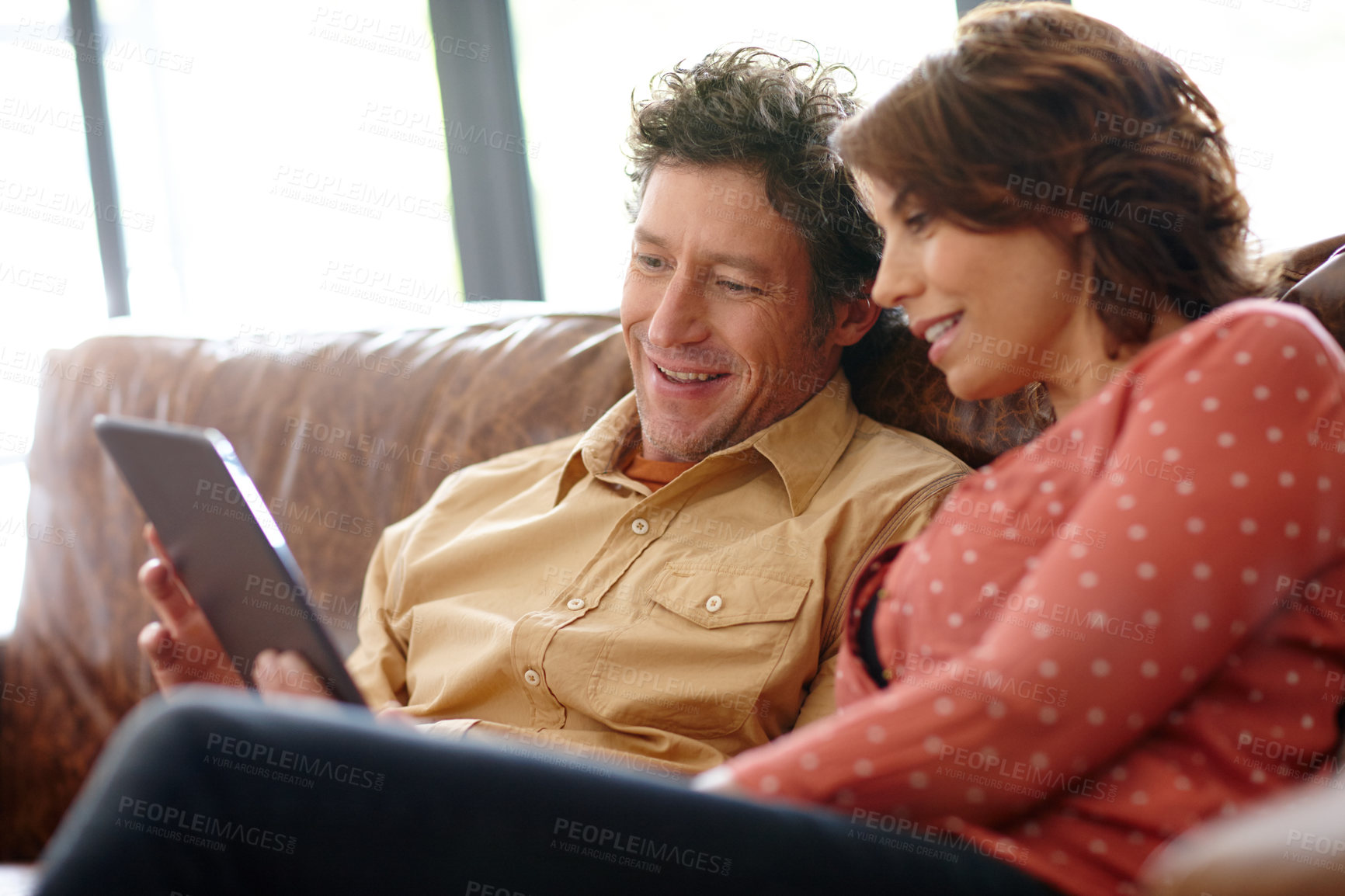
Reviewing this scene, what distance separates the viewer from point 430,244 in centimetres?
294

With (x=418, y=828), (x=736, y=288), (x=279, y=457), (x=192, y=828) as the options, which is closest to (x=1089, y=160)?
(x=736, y=288)

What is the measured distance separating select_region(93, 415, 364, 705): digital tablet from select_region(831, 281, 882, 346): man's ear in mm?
764

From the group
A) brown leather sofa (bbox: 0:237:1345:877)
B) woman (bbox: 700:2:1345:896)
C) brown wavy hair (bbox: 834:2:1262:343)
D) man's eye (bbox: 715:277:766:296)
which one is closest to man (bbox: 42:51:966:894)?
man's eye (bbox: 715:277:766:296)

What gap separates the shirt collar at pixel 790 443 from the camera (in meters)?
1.25

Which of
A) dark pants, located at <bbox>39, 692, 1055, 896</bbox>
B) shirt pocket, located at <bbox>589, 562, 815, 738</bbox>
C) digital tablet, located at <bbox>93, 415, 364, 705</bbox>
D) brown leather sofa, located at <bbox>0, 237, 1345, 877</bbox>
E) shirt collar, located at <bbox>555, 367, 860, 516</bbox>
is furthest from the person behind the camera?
→ brown leather sofa, located at <bbox>0, 237, 1345, 877</bbox>

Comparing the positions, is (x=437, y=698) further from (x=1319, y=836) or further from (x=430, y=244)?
(x=430, y=244)

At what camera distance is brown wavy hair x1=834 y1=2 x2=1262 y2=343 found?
2.69 ft

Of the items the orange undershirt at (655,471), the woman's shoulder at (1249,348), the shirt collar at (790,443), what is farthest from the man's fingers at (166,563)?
the woman's shoulder at (1249,348)

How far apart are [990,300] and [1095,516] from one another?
247mm

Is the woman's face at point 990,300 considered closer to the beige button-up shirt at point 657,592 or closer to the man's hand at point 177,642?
the beige button-up shirt at point 657,592

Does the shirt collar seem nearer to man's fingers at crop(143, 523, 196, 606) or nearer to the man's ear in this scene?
the man's ear

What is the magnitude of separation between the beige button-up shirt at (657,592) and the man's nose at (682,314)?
16 centimetres

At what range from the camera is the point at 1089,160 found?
820 mm

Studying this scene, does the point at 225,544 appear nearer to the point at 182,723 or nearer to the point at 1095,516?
the point at 182,723
